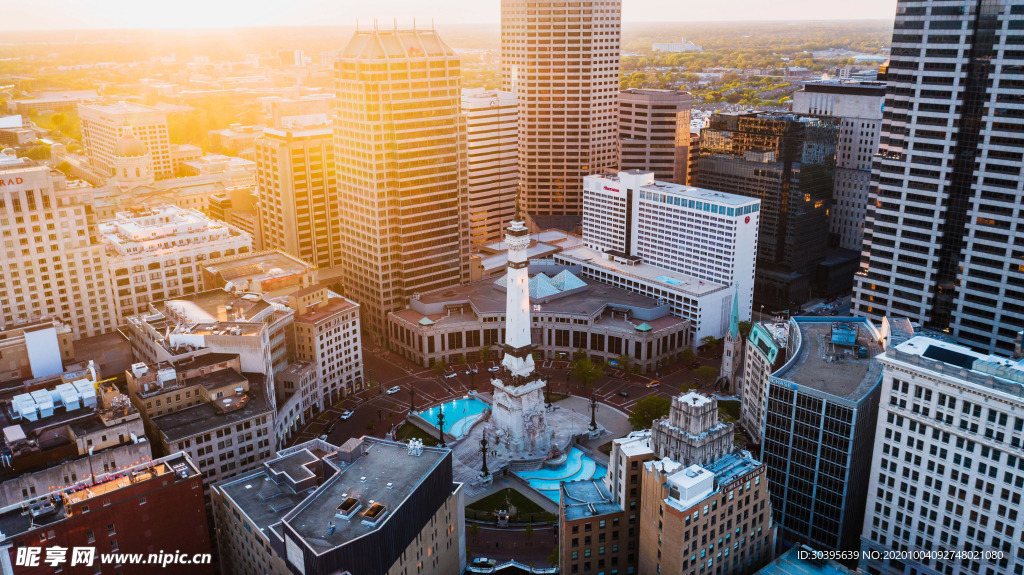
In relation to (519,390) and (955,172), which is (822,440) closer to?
(519,390)

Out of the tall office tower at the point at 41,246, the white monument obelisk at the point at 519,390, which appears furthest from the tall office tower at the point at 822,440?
the tall office tower at the point at 41,246

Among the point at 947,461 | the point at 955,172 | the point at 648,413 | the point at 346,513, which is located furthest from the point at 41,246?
the point at 955,172

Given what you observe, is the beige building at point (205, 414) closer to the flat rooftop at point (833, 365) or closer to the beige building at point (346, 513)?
the beige building at point (346, 513)

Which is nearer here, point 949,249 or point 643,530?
point 643,530

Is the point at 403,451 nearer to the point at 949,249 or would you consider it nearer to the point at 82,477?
the point at 82,477

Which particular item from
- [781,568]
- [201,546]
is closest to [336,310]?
[201,546]

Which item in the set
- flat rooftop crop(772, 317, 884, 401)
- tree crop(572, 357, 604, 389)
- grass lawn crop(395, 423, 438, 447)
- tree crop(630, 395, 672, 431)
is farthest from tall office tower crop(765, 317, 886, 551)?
grass lawn crop(395, 423, 438, 447)
